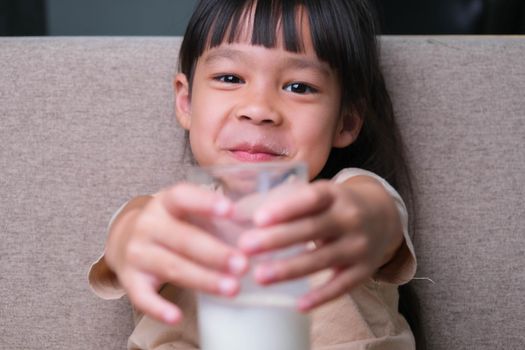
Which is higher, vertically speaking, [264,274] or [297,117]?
[264,274]

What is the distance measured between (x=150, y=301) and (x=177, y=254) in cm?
5

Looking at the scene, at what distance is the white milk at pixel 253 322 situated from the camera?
→ 1.76ft

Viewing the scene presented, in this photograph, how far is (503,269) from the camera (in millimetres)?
1144

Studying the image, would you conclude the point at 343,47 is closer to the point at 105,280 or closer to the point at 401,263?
the point at 401,263

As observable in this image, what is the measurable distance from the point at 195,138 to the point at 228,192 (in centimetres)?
54

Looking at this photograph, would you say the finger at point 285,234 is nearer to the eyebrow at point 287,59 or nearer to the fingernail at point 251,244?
the fingernail at point 251,244

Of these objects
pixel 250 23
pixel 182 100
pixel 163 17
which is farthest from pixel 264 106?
pixel 163 17

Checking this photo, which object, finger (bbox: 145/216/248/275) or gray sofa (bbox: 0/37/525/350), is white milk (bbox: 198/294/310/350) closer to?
finger (bbox: 145/216/248/275)

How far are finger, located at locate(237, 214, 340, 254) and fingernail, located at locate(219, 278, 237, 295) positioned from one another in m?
0.03

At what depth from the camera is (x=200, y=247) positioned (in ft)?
1.75

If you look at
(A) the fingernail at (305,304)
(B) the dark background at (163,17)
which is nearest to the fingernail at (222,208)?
(A) the fingernail at (305,304)

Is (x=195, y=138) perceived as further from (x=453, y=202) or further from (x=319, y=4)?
(x=453, y=202)

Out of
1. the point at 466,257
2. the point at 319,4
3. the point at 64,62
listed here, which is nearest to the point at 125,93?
the point at 64,62

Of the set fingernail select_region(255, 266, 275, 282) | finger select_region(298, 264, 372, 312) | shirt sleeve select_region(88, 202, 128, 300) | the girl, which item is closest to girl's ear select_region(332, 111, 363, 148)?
the girl
